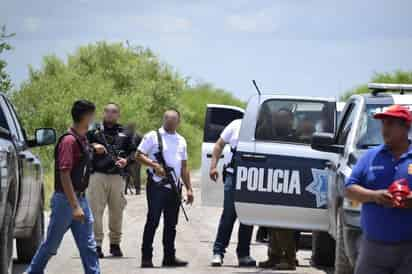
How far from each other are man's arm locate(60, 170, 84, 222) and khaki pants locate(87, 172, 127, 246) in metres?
4.61

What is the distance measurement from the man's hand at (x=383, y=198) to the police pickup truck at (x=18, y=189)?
3.78 m

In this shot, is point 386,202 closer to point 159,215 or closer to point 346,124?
point 346,124

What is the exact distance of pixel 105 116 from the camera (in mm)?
14828

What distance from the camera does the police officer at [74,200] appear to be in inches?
399

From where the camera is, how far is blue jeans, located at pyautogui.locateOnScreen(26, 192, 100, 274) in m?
10.2

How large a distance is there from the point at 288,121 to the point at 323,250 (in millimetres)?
1764

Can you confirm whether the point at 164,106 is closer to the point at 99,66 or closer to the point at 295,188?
the point at 99,66

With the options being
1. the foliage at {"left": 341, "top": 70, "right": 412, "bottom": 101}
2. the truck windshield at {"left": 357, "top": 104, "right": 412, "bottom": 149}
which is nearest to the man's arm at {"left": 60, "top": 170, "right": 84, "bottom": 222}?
the truck windshield at {"left": 357, "top": 104, "right": 412, "bottom": 149}

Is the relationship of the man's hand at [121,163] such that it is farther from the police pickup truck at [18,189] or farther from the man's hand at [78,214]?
the man's hand at [78,214]

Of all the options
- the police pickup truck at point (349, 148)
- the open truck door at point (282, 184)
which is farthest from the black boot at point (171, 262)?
the police pickup truck at point (349, 148)

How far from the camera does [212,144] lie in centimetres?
1795

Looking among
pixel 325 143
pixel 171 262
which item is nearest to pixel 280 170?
pixel 325 143

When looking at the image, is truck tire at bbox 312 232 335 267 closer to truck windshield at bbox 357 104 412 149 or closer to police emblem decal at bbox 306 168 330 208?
police emblem decal at bbox 306 168 330 208

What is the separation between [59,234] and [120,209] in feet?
15.4
